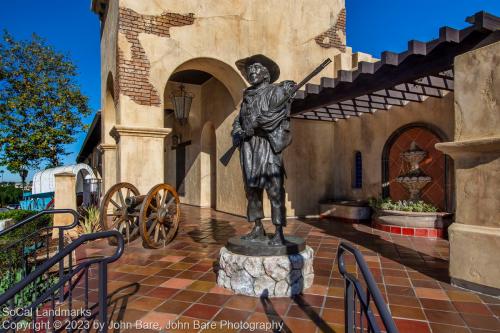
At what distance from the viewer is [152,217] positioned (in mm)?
5465

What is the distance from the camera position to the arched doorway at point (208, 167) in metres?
11.6

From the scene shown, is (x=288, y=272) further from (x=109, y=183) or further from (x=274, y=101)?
(x=109, y=183)

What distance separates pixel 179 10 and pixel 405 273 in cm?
669

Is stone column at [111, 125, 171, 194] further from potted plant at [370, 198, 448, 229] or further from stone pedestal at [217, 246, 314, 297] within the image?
potted plant at [370, 198, 448, 229]

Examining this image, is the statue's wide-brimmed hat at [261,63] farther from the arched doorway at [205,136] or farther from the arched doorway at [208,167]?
the arched doorway at [208,167]

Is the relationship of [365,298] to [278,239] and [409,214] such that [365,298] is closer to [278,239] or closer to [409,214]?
[278,239]

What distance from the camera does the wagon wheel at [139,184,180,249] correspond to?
17.3 ft

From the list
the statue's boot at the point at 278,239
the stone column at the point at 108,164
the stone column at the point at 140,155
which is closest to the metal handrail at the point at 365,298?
the statue's boot at the point at 278,239

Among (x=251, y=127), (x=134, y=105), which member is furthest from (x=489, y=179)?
(x=134, y=105)

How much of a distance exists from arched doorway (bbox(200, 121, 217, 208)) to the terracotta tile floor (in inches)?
236

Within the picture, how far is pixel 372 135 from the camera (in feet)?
28.2

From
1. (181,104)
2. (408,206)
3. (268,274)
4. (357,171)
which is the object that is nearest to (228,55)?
(181,104)

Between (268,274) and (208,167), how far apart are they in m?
8.58

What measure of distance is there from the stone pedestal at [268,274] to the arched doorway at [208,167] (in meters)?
8.10
